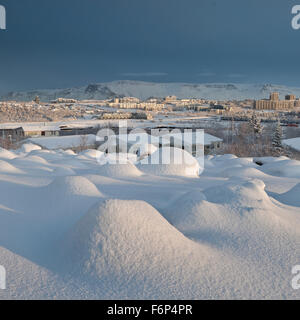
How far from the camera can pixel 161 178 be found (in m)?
6.38

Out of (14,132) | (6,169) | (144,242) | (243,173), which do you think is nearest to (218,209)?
(144,242)

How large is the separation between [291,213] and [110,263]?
2.67m

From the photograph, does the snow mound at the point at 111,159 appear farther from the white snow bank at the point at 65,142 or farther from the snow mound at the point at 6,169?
the white snow bank at the point at 65,142

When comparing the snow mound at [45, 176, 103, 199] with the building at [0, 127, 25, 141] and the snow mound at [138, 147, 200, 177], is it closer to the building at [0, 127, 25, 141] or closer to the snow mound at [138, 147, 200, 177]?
the snow mound at [138, 147, 200, 177]

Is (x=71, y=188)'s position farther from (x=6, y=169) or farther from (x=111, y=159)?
(x=111, y=159)

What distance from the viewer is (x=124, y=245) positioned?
2896 millimetres

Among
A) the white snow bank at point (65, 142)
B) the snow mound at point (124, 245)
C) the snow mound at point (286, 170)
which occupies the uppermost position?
the snow mound at point (124, 245)

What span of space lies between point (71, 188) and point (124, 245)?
1.77 m

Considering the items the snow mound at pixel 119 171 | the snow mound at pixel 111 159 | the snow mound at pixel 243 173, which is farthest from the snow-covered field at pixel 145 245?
the snow mound at pixel 111 159

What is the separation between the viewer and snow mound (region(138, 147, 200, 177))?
22.4 ft

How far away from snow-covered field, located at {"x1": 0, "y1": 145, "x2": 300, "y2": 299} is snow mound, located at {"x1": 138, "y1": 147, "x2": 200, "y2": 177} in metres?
2.06

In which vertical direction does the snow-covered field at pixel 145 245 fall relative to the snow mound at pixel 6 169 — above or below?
below

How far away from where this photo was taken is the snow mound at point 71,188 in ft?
14.3
